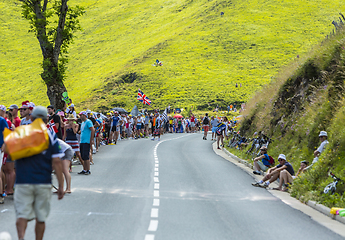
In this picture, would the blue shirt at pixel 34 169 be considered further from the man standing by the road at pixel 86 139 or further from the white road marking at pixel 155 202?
the man standing by the road at pixel 86 139

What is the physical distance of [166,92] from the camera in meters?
76.2

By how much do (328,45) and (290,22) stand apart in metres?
91.2

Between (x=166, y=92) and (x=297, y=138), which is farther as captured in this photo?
(x=166, y=92)

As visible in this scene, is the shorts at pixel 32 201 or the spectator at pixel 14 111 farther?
the spectator at pixel 14 111

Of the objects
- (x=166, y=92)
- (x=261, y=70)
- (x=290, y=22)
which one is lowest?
(x=166, y=92)

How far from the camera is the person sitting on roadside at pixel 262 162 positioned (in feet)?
48.7

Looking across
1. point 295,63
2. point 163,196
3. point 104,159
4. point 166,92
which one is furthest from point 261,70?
point 163,196

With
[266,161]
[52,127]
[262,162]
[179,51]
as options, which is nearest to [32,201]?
[52,127]

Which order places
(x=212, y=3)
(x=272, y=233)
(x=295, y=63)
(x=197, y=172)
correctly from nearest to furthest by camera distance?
(x=272, y=233), (x=197, y=172), (x=295, y=63), (x=212, y=3)

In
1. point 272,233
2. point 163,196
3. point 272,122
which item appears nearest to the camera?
point 272,233

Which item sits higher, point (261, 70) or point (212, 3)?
point (212, 3)

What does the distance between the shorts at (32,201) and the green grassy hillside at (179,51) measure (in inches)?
2546

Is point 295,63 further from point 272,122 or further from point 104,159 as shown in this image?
point 104,159

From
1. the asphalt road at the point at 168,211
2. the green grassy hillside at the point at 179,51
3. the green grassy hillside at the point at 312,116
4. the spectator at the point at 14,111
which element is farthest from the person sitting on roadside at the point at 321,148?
the green grassy hillside at the point at 179,51
